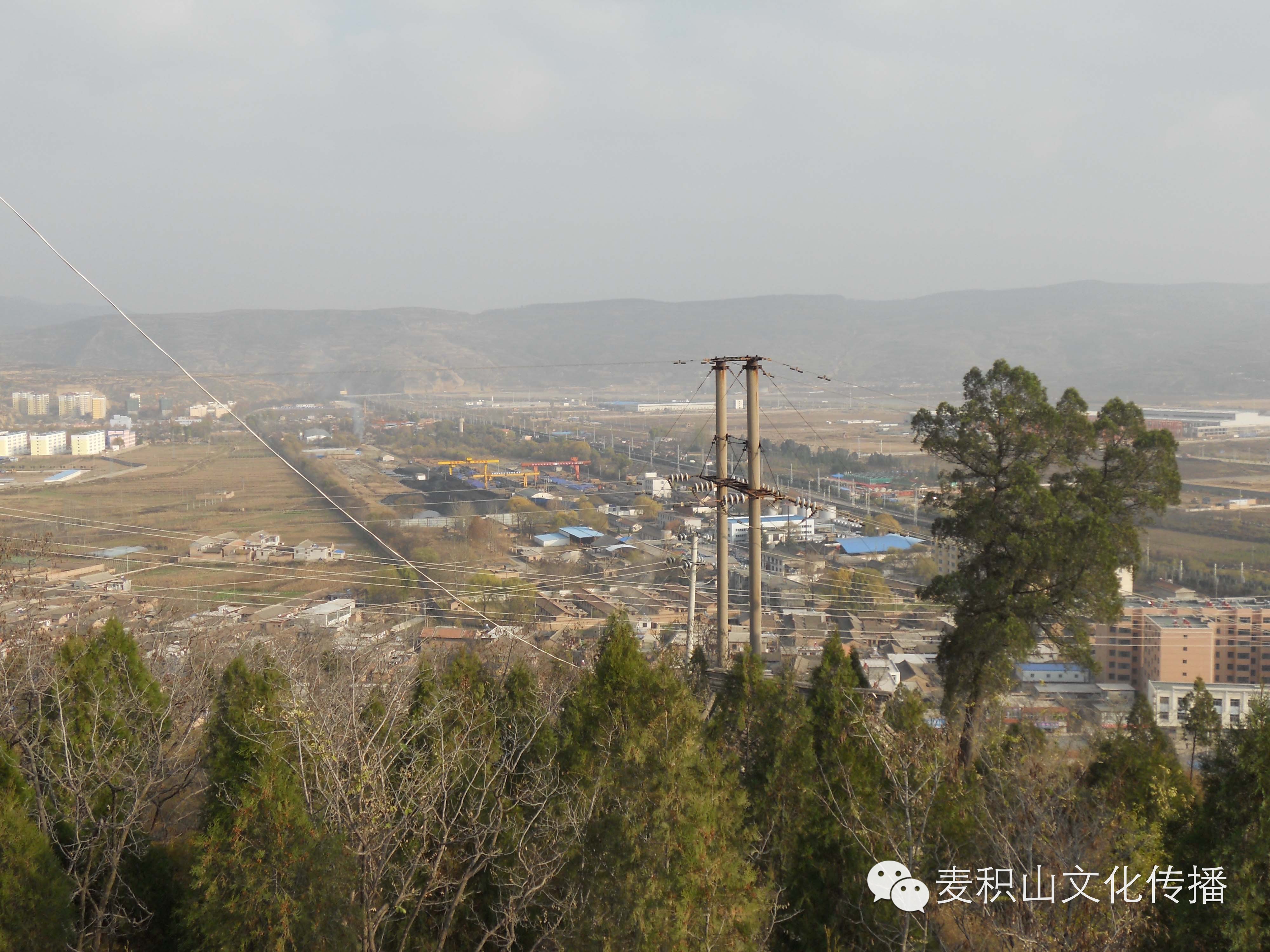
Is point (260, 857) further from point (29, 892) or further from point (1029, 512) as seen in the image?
point (1029, 512)

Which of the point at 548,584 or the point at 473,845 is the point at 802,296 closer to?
the point at 548,584

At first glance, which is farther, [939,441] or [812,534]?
[812,534]

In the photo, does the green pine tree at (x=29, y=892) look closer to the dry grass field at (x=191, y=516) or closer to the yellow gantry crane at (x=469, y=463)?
the dry grass field at (x=191, y=516)

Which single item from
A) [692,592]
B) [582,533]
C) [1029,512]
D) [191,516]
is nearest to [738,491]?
[1029,512]

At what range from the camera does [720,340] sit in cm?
9238

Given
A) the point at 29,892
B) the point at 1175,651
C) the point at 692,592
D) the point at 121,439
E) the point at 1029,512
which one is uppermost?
the point at 121,439

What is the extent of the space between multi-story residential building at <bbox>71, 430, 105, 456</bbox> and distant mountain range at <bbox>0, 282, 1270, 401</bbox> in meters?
3.07

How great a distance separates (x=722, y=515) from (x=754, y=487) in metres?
0.76

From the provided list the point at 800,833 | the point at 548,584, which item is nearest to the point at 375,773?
the point at 800,833

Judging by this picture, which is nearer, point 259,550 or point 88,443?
point 259,550

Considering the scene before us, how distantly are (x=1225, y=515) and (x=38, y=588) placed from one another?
3086cm

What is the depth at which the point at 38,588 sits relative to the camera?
50.4 ft

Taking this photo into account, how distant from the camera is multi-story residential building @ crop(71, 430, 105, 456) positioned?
1112 inches

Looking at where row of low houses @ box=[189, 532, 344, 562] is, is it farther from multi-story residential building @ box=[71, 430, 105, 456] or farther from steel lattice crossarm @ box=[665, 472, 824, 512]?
steel lattice crossarm @ box=[665, 472, 824, 512]
